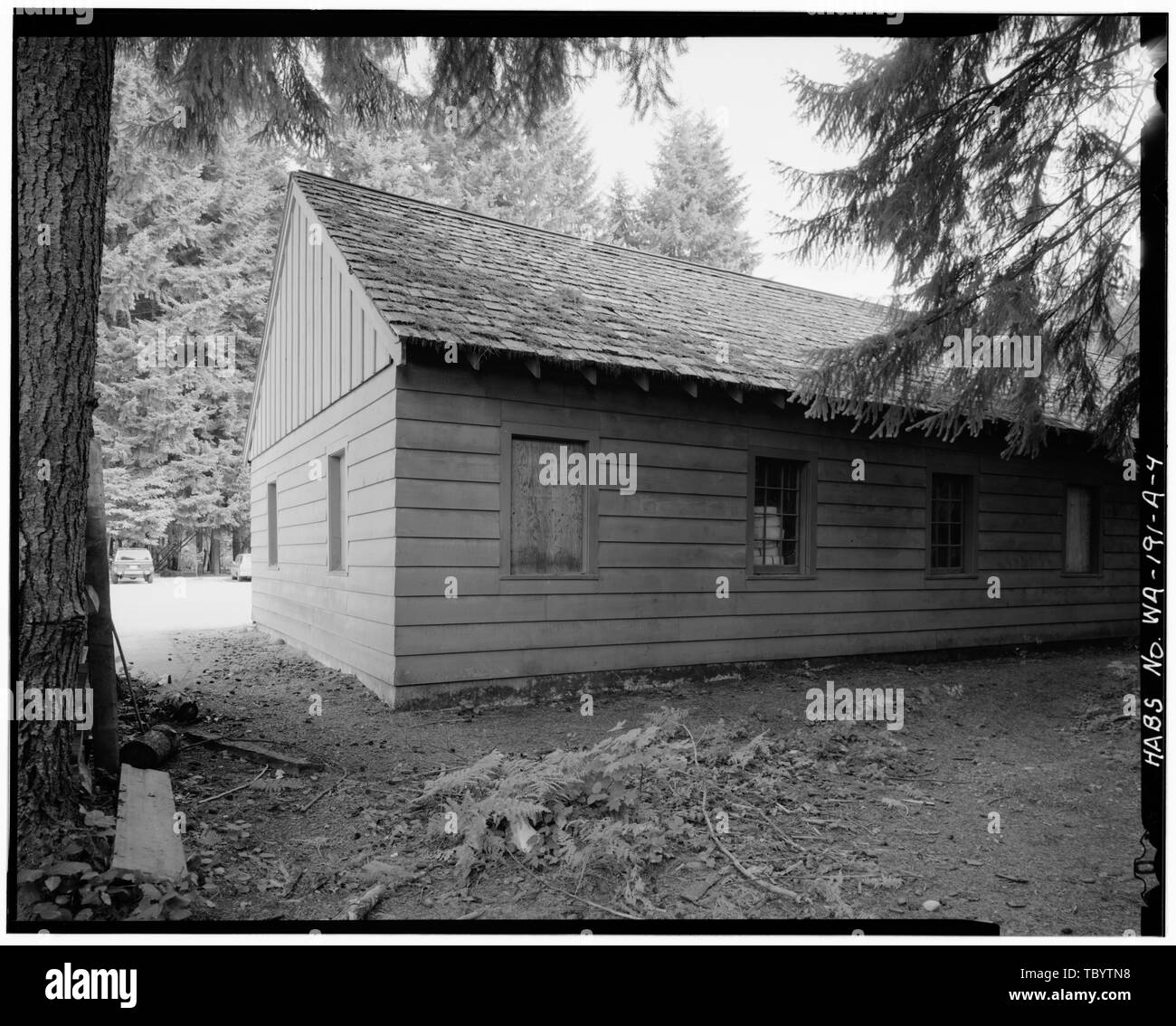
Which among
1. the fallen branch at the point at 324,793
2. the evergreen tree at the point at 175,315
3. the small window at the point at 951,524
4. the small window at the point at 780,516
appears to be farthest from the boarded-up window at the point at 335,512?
the small window at the point at 951,524

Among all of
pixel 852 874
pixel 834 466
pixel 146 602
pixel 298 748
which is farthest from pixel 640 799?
pixel 146 602

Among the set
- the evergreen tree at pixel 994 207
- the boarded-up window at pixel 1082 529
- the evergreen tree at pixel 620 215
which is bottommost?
the boarded-up window at pixel 1082 529

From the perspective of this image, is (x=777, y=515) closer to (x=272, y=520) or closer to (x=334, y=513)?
(x=334, y=513)

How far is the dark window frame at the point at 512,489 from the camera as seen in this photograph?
655cm

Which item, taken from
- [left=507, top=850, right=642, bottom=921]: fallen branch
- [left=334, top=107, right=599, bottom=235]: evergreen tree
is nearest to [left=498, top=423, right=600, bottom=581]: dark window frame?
[left=334, top=107, right=599, bottom=235]: evergreen tree

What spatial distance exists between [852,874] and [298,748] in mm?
3541

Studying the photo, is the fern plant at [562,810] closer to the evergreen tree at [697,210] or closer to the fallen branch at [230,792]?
the fallen branch at [230,792]

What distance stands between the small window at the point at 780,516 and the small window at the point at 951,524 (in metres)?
2.17

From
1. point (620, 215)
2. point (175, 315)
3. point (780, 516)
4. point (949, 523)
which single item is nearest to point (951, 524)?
point (949, 523)

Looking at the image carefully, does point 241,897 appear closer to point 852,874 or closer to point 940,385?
point 852,874

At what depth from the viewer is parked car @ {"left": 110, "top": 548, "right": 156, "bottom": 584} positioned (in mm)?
14201

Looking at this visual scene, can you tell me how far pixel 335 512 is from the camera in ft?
26.3

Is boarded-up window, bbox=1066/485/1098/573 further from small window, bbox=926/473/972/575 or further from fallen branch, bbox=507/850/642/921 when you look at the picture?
fallen branch, bbox=507/850/642/921

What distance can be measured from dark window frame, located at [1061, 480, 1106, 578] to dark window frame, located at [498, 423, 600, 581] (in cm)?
746
